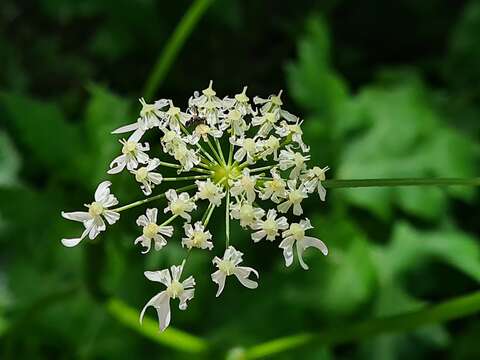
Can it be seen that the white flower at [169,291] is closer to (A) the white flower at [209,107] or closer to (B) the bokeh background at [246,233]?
(A) the white flower at [209,107]

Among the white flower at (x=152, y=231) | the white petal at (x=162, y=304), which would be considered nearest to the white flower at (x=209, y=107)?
the white flower at (x=152, y=231)

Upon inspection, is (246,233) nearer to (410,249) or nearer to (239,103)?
(410,249)

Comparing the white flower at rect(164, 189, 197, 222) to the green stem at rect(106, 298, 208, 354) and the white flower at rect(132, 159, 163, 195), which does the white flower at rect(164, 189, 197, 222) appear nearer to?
the white flower at rect(132, 159, 163, 195)

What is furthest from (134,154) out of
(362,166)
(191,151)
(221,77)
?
(221,77)

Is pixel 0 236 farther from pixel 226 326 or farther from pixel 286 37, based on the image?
pixel 286 37

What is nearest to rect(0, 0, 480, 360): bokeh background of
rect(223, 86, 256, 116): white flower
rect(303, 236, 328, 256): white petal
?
rect(303, 236, 328, 256): white petal
